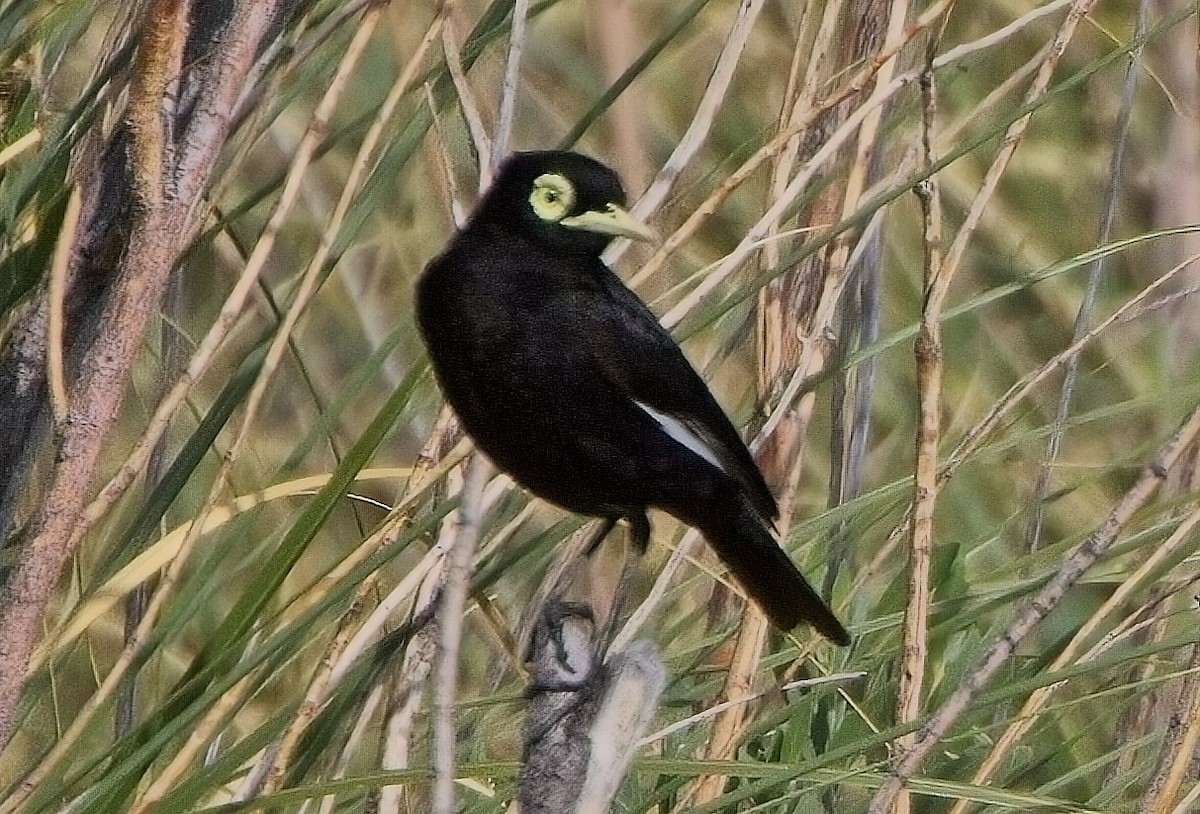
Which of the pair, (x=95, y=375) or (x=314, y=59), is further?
(x=314, y=59)

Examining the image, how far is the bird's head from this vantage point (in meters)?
1.32

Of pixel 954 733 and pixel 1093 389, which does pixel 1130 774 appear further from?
pixel 1093 389

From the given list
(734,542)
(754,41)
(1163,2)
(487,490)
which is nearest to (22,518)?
(487,490)

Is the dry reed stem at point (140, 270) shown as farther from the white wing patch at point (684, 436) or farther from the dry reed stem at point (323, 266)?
the white wing patch at point (684, 436)

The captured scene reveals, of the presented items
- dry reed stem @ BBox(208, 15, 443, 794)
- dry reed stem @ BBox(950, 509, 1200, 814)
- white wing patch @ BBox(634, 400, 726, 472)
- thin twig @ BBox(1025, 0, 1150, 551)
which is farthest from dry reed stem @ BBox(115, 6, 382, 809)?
thin twig @ BBox(1025, 0, 1150, 551)

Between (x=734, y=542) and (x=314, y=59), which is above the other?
(x=314, y=59)

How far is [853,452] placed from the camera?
1.54 m

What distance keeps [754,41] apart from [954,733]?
4.38 ft

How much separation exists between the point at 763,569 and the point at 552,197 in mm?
321

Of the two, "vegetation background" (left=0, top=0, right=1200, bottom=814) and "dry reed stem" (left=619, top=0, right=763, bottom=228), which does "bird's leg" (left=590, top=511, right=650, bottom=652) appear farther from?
"dry reed stem" (left=619, top=0, right=763, bottom=228)

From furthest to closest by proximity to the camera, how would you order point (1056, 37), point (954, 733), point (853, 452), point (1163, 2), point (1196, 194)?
point (1196, 194)
point (1163, 2)
point (853, 452)
point (954, 733)
point (1056, 37)

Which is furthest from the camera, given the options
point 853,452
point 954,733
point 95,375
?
point 853,452

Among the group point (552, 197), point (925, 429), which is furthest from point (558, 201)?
point (925, 429)

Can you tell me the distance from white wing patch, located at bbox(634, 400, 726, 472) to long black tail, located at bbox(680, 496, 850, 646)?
0.15ft
